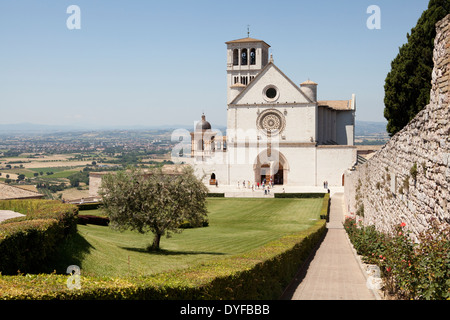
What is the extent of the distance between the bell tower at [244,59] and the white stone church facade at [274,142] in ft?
23.4

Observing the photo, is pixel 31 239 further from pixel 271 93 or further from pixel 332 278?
pixel 271 93

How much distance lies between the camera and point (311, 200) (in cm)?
4881

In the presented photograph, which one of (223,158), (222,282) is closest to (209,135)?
(223,158)

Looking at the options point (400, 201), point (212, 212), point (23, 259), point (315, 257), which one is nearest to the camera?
point (23, 259)

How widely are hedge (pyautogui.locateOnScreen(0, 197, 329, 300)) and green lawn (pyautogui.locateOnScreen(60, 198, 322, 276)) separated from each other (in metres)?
4.07

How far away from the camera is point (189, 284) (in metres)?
7.34

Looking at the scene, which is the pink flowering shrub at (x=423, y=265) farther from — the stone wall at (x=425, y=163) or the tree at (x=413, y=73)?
the tree at (x=413, y=73)

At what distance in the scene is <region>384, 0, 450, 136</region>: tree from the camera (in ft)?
81.4

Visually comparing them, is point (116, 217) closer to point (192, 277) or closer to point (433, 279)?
point (192, 277)

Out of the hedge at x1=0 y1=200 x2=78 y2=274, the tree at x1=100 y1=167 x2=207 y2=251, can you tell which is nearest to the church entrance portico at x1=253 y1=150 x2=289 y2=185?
the tree at x1=100 y1=167 x2=207 y2=251

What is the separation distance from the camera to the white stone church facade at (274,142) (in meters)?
60.3
